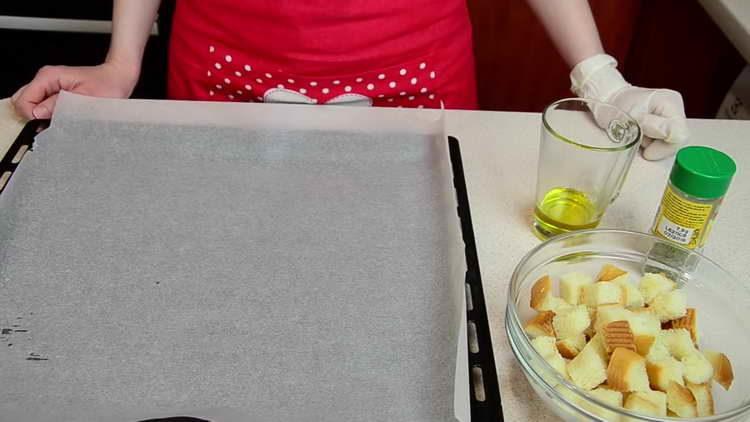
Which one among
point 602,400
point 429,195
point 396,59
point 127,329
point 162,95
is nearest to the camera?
point 602,400

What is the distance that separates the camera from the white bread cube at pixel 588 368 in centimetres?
52

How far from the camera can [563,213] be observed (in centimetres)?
72

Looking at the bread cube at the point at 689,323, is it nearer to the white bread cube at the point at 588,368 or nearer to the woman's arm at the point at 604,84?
the white bread cube at the point at 588,368

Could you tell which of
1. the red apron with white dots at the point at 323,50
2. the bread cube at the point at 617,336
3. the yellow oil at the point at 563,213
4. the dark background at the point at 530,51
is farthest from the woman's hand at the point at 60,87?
the dark background at the point at 530,51

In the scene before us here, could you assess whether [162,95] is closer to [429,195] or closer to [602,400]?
[429,195]

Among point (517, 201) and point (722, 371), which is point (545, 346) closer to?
point (722, 371)

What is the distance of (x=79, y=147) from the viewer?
2.55 ft

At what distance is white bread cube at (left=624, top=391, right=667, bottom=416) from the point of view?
1.63ft

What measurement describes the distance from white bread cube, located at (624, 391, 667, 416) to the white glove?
382 mm

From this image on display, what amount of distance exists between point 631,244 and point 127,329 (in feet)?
1.51

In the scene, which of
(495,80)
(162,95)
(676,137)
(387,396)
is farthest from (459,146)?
(162,95)

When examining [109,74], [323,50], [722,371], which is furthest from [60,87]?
[722,371]

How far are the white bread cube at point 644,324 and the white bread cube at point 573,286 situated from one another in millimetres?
48

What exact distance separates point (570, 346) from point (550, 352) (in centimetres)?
2
